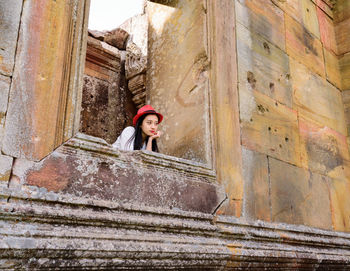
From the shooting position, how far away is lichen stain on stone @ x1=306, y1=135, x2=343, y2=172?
3857 mm

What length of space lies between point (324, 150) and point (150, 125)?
1.91 meters

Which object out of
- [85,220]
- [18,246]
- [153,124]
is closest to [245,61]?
[153,124]

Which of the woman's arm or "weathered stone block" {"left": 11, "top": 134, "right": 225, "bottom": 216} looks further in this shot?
the woman's arm

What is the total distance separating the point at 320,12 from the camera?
4.80m

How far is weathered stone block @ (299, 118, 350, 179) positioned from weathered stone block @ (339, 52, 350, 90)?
2.23 ft

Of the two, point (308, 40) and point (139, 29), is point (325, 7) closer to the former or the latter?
point (308, 40)

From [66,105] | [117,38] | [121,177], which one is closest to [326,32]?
[117,38]

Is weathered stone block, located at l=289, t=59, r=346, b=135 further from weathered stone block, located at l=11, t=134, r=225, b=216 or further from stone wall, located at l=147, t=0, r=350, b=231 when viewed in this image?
weathered stone block, located at l=11, t=134, r=225, b=216

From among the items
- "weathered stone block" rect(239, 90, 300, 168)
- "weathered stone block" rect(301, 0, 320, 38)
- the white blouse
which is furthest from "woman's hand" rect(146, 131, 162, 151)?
"weathered stone block" rect(301, 0, 320, 38)

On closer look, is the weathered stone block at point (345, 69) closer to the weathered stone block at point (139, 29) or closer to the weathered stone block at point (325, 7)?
the weathered stone block at point (325, 7)

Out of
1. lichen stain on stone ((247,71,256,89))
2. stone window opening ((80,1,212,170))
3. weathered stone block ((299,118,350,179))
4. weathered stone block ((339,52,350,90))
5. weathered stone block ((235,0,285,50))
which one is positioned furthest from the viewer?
weathered stone block ((339,52,350,90))

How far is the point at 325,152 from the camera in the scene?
404cm

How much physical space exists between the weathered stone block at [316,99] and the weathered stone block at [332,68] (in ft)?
0.32

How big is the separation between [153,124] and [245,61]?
3.29 ft
